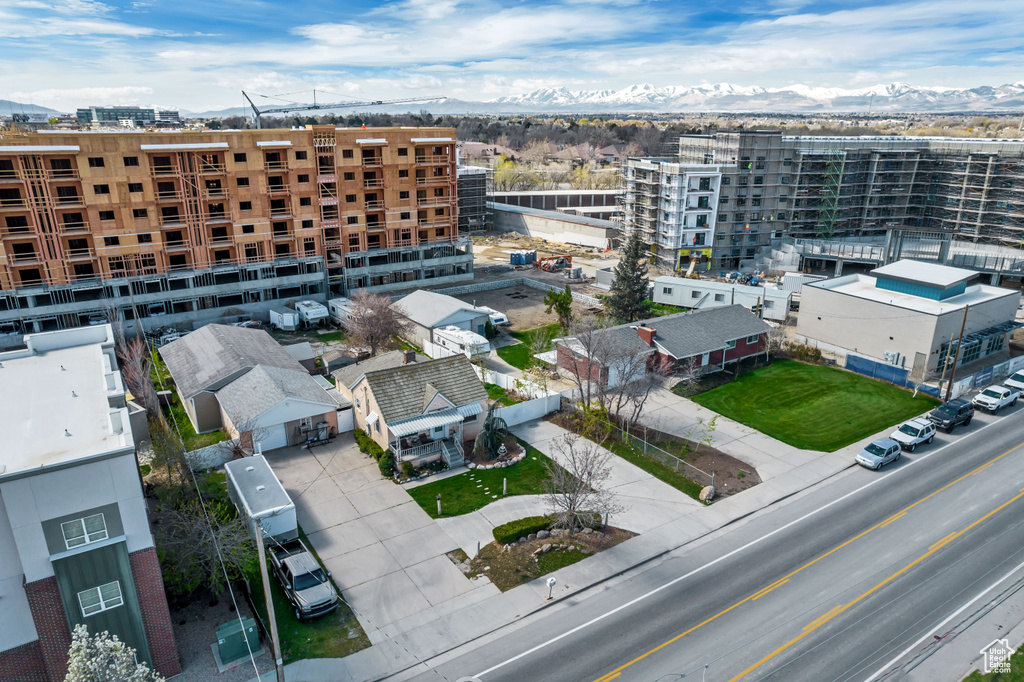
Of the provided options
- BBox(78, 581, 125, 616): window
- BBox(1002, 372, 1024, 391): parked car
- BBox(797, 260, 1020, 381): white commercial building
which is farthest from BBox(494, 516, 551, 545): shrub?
Result: BBox(1002, 372, 1024, 391): parked car

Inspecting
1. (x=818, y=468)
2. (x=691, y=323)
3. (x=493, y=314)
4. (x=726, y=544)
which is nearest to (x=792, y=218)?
(x=691, y=323)

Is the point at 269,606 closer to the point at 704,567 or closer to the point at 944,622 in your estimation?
the point at 704,567

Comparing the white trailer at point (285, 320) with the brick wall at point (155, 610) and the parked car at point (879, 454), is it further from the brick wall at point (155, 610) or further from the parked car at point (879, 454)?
the parked car at point (879, 454)

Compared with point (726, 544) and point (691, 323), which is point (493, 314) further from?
point (726, 544)

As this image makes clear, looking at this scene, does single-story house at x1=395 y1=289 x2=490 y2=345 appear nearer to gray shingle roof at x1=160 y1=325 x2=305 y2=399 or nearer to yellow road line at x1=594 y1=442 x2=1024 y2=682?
gray shingle roof at x1=160 y1=325 x2=305 y2=399

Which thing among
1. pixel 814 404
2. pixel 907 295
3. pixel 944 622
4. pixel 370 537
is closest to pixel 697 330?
pixel 814 404

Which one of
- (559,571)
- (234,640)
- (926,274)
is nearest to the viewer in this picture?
(234,640)

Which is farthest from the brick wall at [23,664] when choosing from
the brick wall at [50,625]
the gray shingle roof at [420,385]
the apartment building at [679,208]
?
the apartment building at [679,208]
